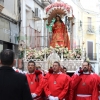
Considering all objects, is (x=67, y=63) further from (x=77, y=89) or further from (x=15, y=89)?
(x=15, y=89)

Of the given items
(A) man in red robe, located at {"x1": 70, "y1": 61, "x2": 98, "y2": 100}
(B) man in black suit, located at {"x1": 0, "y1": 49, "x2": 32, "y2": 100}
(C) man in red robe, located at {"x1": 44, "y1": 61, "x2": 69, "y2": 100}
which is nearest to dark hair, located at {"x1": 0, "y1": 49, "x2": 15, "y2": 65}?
(B) man in black suit, located at {"x1": 0, "y1": 49, "x2": 32, "y2": 100}

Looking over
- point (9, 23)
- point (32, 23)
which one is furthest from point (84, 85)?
point (32, 23)

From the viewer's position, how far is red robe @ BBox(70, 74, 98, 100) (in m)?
7.99

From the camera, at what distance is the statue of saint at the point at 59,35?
13.6m

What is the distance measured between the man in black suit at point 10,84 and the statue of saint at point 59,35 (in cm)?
958

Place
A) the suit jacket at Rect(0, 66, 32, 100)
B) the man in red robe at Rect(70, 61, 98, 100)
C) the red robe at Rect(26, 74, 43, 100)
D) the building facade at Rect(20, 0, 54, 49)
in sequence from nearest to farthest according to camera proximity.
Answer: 1. the suit jacket at Rect(0, 66, 32, 100)
2. the man in red robe at Rect(70, 61, 98, 100)
3. the red robe at Rect(26, 74, 43, 100)
4. the building facade at Rect(20, 0, 54, 49)

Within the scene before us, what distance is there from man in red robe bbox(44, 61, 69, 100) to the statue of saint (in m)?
5.26

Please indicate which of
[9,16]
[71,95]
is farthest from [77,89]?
[9,16]

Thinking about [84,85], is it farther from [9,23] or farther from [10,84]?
[9,23]

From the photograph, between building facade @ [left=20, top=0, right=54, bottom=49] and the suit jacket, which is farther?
building facade @ [left=20, top=0, right=54, bottom=49]

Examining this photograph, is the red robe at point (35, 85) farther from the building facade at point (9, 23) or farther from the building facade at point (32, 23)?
the building facade at point (32, 23)

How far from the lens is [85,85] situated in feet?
26.3

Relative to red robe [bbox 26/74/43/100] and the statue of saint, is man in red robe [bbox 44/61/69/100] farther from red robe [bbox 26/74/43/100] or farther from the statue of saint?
the statue of saint

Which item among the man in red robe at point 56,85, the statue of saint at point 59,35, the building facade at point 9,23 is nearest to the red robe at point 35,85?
the man in red robe at point 56,85
